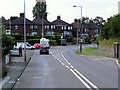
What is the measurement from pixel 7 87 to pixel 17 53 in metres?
39.2

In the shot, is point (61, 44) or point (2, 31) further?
point (61, 44)

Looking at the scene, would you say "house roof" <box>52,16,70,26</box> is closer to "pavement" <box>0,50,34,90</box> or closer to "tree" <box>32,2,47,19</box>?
"tree" <box>32,2,47,19</box>

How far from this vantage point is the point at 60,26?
171 meters

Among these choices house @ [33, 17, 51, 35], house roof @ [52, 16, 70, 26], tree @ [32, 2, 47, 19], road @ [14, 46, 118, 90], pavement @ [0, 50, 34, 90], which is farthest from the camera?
house roof @ [52, 16, 70, 26]

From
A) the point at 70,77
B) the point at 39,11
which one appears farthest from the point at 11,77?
the point at 39,11

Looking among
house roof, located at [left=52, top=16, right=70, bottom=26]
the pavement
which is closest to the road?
the pavement

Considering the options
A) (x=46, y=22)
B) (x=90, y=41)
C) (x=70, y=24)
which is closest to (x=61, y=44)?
(x=90, y=41)

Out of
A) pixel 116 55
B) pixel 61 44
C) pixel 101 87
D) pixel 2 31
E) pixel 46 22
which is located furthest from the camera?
pixel 46 22

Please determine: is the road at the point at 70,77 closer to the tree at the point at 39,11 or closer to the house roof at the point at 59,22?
the tree at the point at 39,11

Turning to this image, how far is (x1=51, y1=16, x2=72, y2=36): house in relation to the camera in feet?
554

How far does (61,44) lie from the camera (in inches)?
5084

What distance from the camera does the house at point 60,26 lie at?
168900mm

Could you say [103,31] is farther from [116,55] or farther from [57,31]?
[57,31]

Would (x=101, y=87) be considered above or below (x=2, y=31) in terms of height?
below
